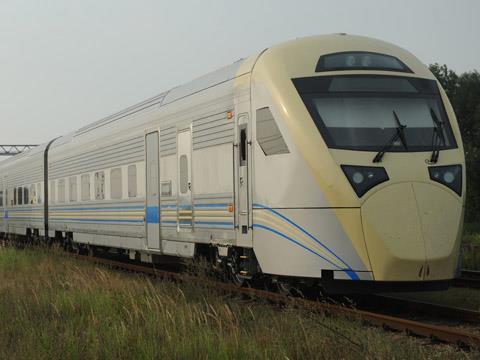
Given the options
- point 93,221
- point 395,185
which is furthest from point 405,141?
point 93,221

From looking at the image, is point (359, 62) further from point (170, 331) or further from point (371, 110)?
point (170, 331)

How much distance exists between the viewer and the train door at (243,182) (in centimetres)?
1025

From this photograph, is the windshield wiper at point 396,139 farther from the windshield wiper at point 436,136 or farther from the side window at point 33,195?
the side window at point 33,195

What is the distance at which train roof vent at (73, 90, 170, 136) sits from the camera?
14805 millimetres

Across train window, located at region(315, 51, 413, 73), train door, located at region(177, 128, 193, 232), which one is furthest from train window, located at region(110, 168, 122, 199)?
train window, located at region(315, 51, 413, 73)

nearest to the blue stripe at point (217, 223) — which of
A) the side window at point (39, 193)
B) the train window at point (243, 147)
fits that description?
the train window at point (243, 147)

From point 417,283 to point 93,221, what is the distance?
10530mm

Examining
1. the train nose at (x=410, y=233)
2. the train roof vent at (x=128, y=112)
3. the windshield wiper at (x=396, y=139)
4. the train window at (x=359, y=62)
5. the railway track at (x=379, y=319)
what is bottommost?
the railway track at (x=379, y=319)

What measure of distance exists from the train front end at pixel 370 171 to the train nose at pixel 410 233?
1cm

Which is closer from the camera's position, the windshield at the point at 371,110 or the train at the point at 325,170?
the train at the point at 325,170

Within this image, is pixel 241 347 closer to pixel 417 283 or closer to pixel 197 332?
pixel 197 332

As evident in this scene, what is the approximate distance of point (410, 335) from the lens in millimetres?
7934

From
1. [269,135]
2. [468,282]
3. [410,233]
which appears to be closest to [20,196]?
[468,282]

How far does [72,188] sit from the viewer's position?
20.1 meters
